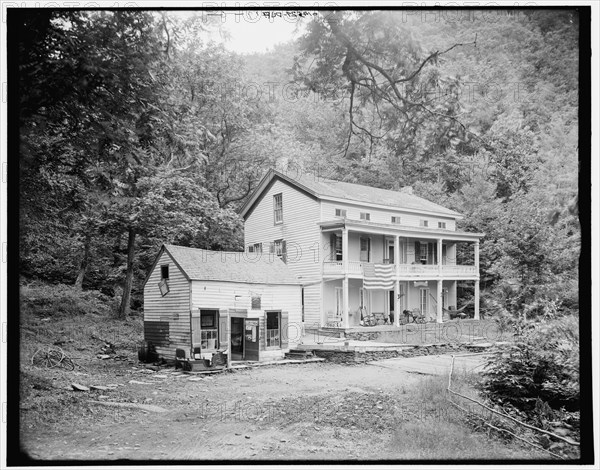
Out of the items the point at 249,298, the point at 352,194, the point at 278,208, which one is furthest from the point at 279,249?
the point at 352,194

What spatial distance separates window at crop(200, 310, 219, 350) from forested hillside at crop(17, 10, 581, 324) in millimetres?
1439

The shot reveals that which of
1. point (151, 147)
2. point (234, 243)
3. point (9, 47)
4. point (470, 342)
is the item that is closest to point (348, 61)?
point (151, 147)

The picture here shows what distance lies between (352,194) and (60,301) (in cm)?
681

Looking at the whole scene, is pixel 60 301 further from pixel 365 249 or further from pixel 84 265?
pixel 365 249

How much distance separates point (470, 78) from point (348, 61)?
63.3 inches

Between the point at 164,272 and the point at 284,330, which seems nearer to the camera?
the point at 164,272

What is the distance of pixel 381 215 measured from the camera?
1270 cm

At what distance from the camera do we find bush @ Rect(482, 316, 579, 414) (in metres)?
5.27

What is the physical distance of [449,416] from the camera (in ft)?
18.5

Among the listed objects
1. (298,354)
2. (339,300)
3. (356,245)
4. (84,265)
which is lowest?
(298,354)

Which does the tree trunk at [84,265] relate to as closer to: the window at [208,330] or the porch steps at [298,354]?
the window at [208,330]

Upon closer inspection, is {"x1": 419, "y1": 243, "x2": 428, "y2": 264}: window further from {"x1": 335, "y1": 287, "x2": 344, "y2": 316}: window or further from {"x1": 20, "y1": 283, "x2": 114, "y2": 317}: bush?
{"x1": 20, "y1": 283, "x2": 114, "y2": 317}: bush

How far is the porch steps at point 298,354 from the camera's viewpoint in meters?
10.3

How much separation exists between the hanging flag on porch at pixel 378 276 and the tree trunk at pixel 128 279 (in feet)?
22.5
